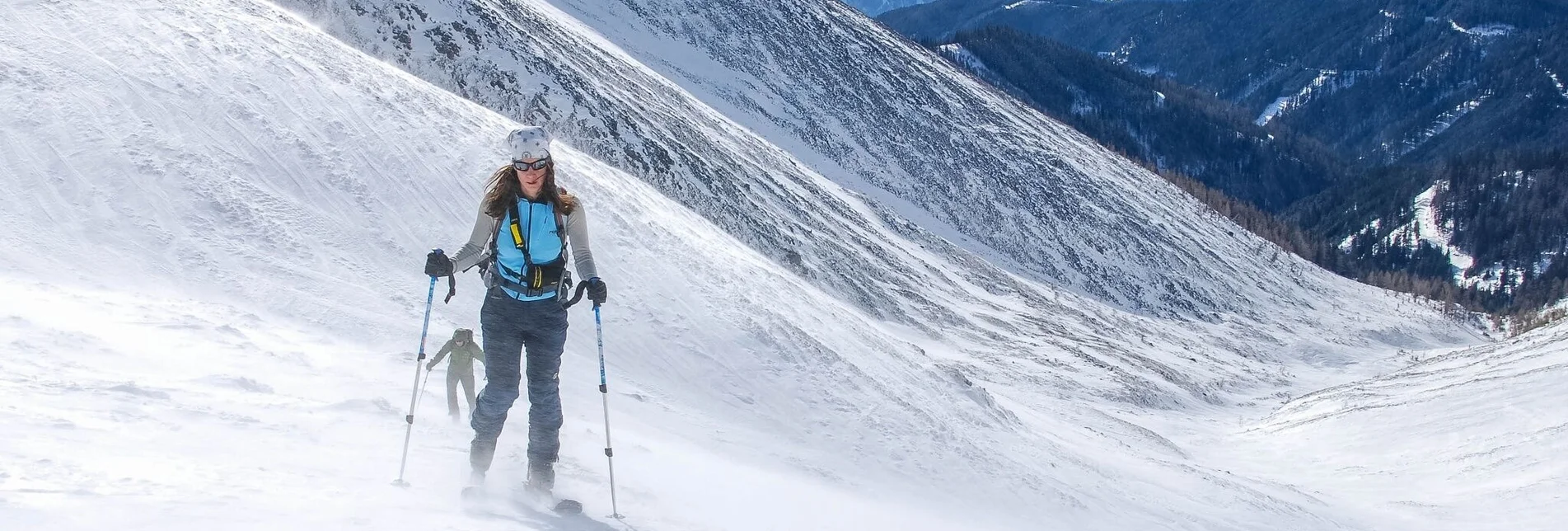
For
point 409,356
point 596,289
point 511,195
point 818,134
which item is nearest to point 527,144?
point 511,195

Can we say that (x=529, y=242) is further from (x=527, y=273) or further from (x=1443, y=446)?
(x=1443, y=446)

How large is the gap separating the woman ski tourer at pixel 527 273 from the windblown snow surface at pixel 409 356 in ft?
2.74

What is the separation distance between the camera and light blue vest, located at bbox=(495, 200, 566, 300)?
25.8ft

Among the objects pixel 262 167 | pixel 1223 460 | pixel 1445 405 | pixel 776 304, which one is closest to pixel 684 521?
pixel 262 167

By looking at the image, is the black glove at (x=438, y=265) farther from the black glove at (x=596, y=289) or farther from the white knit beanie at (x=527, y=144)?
the black glove at (x=596, y=289)

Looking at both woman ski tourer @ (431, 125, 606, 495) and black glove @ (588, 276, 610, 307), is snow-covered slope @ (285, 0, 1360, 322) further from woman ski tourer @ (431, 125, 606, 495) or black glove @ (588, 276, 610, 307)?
black glove @ (588, 276, 610, 307)

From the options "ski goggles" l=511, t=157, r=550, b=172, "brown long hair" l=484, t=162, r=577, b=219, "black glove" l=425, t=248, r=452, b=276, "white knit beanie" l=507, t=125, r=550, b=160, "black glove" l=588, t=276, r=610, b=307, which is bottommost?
"black glove" l=425, t=248, r=452, b=276

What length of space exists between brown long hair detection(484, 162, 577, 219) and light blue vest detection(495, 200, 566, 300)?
57mm

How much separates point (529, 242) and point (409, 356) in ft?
20.1

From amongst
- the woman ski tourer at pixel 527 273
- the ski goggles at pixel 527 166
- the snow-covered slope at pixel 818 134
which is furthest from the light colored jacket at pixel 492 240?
the snow-covered slope at pixel 818 134

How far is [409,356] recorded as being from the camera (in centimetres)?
1312

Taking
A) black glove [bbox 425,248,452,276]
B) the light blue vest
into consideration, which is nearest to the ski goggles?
the light blue vest

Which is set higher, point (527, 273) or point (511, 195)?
point (511, 195)

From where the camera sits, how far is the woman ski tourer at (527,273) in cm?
786
